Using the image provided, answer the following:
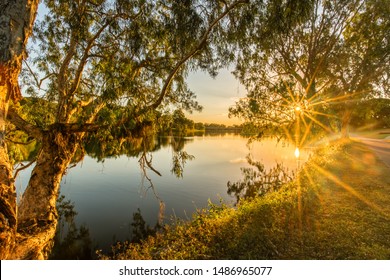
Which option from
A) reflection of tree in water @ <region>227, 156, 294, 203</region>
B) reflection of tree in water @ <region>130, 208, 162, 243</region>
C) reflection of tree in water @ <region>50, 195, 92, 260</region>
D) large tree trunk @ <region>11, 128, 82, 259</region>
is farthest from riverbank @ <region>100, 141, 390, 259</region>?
reflection of tree in water @ <region>227, 156, 294, 203</region>

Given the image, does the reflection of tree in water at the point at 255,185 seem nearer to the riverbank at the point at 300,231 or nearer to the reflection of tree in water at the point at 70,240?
the riverbank at the point at 300,231

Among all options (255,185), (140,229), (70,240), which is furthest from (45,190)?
(255,185)

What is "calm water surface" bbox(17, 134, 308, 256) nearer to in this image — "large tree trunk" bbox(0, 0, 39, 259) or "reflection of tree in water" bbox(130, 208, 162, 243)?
"reflection of tree in water" bbox(130, 208, 162, 243)

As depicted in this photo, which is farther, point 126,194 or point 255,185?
point 255,185

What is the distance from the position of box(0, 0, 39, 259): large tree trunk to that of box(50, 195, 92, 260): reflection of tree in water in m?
5.81

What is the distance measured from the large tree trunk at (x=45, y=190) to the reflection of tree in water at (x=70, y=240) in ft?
10.3

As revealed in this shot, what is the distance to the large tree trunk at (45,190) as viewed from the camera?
488cm

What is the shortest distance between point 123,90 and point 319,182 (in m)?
9.08

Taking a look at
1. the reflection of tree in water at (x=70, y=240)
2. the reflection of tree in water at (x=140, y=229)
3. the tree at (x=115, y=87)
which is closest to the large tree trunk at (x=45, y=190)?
the tree at (x=115, y=87)

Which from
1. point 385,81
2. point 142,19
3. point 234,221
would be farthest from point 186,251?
point 385,81

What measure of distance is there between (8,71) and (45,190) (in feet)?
10.7

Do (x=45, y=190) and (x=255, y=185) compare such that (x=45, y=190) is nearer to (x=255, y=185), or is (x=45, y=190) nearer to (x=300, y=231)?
(x=300, y=231)

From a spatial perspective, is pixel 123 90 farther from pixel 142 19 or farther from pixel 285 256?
pixel 285 256

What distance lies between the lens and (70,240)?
9.09 m
